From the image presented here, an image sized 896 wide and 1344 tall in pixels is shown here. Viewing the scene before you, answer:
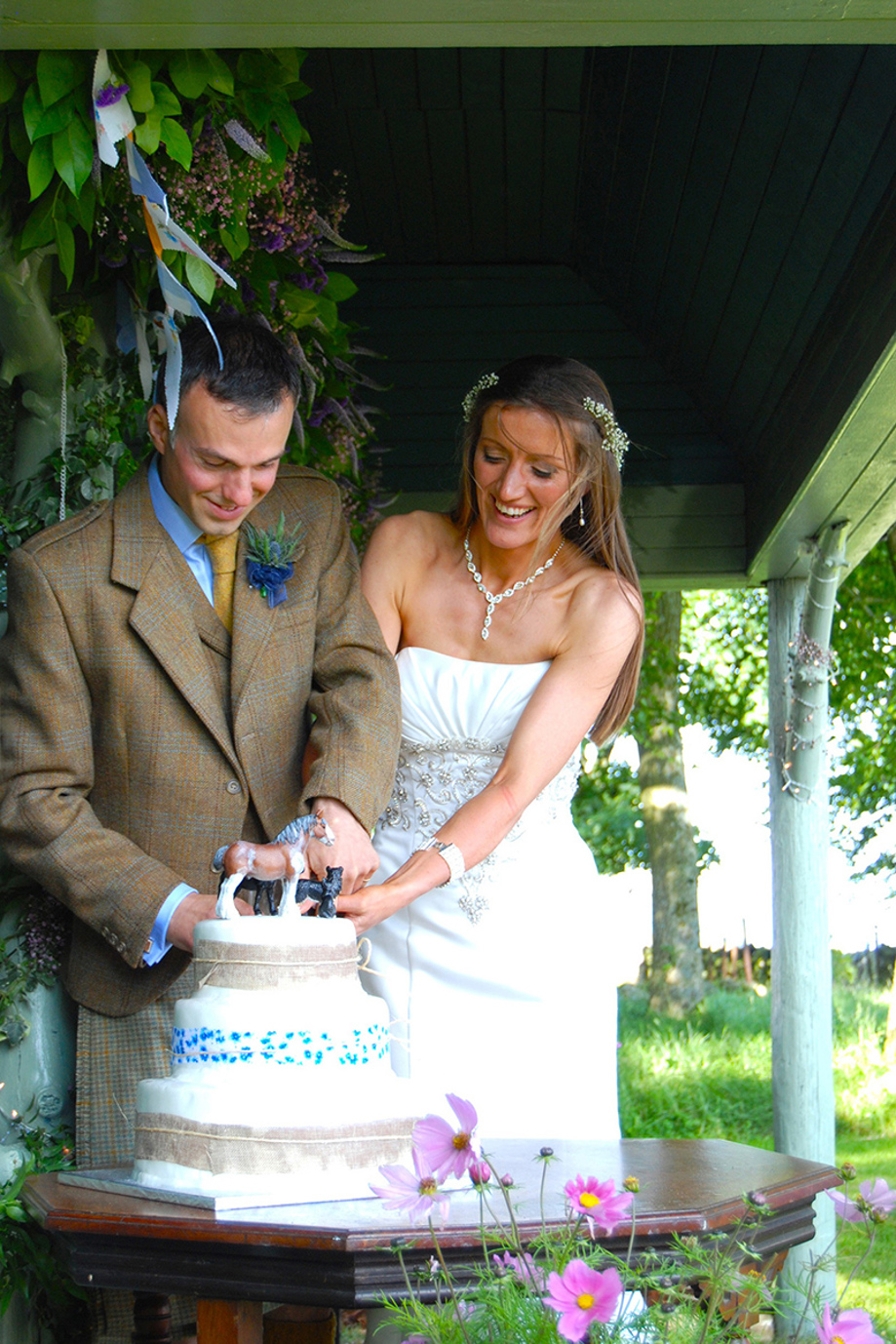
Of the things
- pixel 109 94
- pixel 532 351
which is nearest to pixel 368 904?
pixel 109 94

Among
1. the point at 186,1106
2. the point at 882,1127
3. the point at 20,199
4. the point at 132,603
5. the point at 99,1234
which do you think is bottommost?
the point at 882,1127

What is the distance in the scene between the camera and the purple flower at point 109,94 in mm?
2404

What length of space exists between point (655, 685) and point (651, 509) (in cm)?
614

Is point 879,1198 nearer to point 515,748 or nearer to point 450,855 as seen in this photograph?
point 450,855

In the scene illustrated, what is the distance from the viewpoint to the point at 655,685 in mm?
11742

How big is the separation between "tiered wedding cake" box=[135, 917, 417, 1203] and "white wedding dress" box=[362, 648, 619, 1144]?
1.15m

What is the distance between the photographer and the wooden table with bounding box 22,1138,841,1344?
1571 mm

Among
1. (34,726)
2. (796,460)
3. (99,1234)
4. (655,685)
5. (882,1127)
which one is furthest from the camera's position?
(655,685)

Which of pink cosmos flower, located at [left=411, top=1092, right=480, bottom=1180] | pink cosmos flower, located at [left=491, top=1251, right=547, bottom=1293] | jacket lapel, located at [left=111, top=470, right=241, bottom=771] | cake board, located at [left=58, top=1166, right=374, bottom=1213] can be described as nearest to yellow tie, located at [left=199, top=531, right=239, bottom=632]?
jacket lapel, located at [left=111, top=470, right=241, bottom=771]

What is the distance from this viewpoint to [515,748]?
3.10 meters

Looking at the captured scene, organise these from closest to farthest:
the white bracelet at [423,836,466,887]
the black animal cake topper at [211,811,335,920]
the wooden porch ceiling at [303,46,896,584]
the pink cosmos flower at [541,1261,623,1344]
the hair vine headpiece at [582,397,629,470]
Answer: the pink cosmos flower at [541,1261,623,1344]
the black animal cake topper at [211,811,335,920]
the white bracelet at [423,836,466,887]
the hair vine headpiece at [582,397,629,470]
the wooden porch ceiling at [303,46,896,584]

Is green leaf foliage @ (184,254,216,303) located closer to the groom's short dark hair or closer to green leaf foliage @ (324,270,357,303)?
the groom's short dark hair

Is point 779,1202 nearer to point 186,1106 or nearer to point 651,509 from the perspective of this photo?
point 186,1106

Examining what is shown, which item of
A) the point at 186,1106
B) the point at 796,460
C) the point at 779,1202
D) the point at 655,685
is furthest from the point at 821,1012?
the point at 655,685
